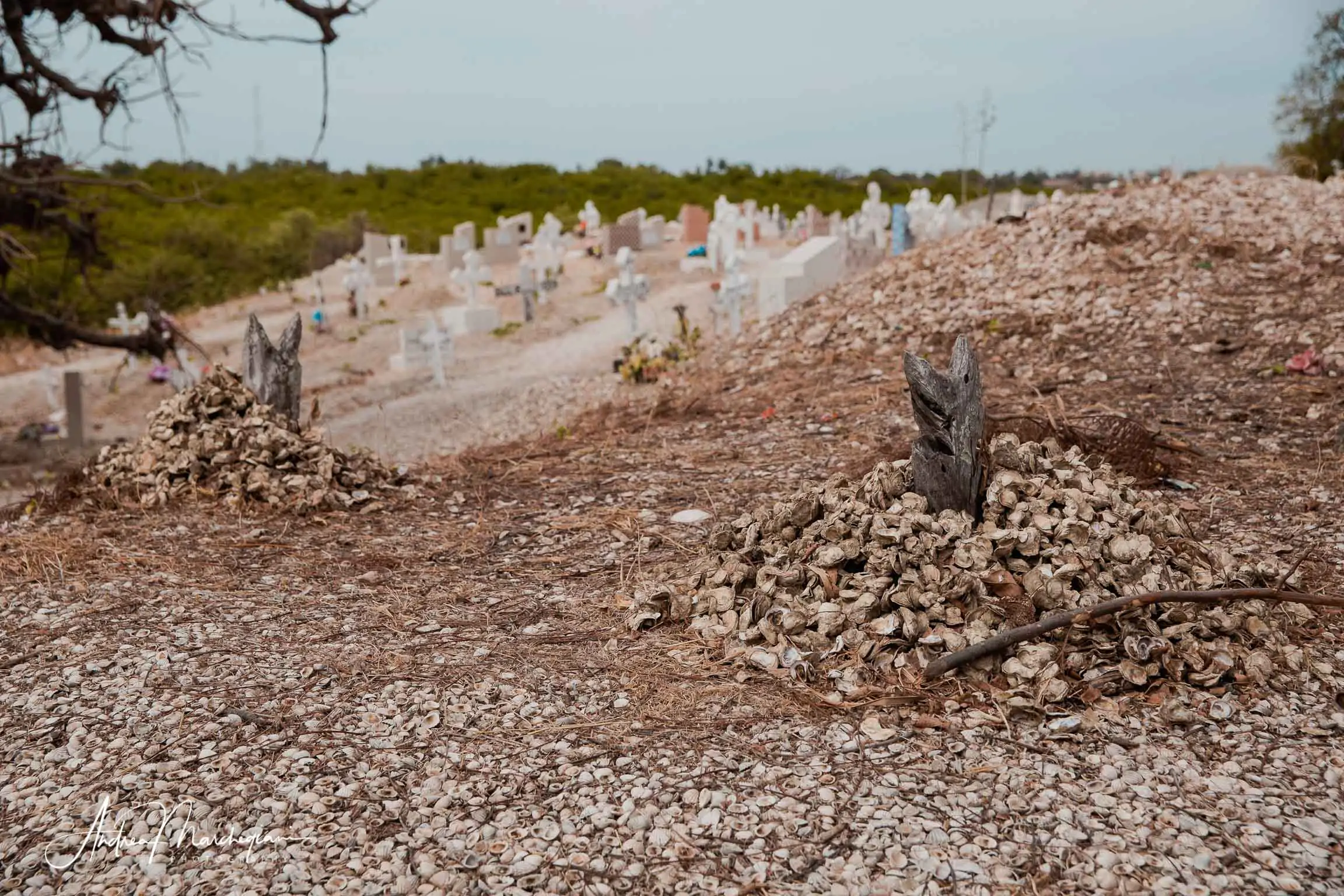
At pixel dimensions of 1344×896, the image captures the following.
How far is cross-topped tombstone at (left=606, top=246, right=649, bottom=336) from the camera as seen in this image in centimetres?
1516

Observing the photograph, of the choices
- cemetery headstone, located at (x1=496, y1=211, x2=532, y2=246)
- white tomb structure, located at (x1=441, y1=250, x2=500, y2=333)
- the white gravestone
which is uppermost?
cemetery headstone, located at (x1=496, y1=211, x2=532, y2=246)

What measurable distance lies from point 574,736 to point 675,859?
74cm

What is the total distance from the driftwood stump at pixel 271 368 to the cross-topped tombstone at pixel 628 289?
855 cm

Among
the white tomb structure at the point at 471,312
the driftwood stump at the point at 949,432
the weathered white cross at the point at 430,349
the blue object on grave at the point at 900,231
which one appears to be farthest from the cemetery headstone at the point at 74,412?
the driftwood stump at the point at 949,432

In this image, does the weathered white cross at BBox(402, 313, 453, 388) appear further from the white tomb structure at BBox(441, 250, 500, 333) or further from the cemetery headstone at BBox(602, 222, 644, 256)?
the cemetery headstone at BBox(602, 222, 644, 256)

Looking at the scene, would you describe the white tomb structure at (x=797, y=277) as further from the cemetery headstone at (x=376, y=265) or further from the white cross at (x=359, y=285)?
the cemetery headstone at (x=376, y=265)

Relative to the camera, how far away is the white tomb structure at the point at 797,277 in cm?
1352

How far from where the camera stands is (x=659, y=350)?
1254 centimetres

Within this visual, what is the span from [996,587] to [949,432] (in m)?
0.63

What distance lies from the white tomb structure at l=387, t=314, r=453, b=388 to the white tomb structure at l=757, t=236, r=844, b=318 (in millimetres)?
4529

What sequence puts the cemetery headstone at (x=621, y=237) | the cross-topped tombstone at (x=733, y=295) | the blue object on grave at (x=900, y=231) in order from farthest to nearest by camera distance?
the cemetery headstone at (x=621, y=237)
the blue object on grave at (x=900, y=231)
the cross-topped tombstone at (x=733, y=295)

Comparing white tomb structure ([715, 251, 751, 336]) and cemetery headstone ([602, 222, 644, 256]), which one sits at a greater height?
cemetery headstone ([602, 222, 644, 256])

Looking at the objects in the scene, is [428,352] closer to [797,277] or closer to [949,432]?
[797,277]

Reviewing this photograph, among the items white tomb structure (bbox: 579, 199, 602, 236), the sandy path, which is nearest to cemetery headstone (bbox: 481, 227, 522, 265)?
the sandy path
